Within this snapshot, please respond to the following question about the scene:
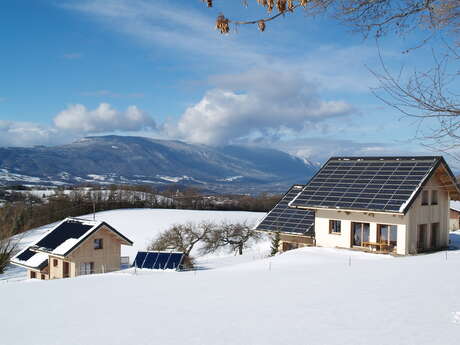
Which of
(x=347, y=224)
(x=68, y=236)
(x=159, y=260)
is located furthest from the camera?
(x=68, y=236)

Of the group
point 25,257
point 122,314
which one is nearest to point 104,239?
point 25,257

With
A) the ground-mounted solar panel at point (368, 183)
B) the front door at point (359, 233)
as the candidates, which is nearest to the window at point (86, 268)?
the ground-mounted solar panel at point (368, 183)

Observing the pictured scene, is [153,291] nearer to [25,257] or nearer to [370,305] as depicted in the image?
[370,305]

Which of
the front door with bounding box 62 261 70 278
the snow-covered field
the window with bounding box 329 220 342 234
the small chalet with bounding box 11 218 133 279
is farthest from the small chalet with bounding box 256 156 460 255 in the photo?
the front door with bounding box 62 261 70 278

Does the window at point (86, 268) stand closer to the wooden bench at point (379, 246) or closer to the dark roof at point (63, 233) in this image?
the dark roof at point (63, 233)

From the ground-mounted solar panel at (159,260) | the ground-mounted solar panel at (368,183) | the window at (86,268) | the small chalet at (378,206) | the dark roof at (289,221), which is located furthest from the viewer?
the window at (86,268)

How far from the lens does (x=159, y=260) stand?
88.8ft

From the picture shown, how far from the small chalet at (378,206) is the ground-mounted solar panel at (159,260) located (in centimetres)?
571

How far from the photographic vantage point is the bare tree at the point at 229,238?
3953 cm

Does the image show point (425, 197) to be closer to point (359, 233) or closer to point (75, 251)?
point (359, 233)

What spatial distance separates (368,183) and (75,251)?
1889cm

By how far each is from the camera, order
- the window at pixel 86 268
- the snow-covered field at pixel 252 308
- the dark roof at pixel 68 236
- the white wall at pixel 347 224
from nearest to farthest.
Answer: the snow-covered field at pixel 252 308, the white wall at pixel 347 224, the dark roof at pixel 68 236, the window at pixel 86 268

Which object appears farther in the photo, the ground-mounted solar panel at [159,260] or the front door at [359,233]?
the ground-mounted solar panel at [159,260]

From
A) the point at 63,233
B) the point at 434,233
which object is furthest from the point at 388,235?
the point at 63,233
